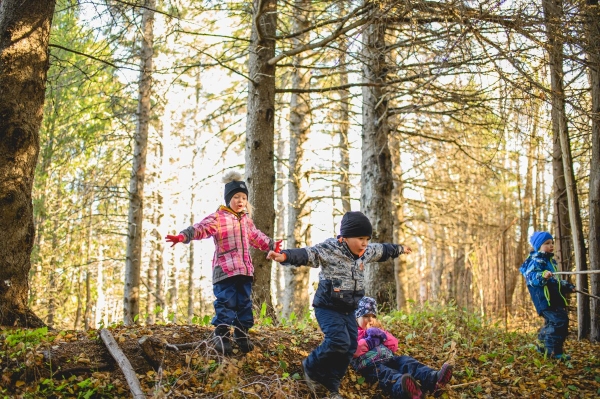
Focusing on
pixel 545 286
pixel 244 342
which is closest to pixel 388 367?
pixel 244 342

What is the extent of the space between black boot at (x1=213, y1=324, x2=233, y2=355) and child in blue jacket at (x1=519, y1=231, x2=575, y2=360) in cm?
442

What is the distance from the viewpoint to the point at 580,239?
827 cm

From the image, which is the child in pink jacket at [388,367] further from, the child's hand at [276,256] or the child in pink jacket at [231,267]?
the child's hand at [276,256]

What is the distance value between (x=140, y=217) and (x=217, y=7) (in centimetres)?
486

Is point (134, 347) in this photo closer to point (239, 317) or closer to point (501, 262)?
point (239, 317)

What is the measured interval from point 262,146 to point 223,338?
3661 mm

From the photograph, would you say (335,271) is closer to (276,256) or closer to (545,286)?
(276,256)

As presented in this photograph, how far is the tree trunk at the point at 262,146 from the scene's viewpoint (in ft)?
24.6

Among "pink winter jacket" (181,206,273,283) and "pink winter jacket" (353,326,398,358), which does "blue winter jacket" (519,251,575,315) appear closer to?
"pink winter jacket" (353,326,398,358)

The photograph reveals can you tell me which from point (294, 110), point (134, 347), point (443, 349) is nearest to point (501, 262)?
point (443, 349)

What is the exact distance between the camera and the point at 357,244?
4707mm

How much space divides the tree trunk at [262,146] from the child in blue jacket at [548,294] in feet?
12.8

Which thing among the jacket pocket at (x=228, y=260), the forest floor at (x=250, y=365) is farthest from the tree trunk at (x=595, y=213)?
the jacket pocket at (x=228, y=260)

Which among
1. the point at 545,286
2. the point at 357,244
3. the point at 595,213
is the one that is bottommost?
the point at 545,286
